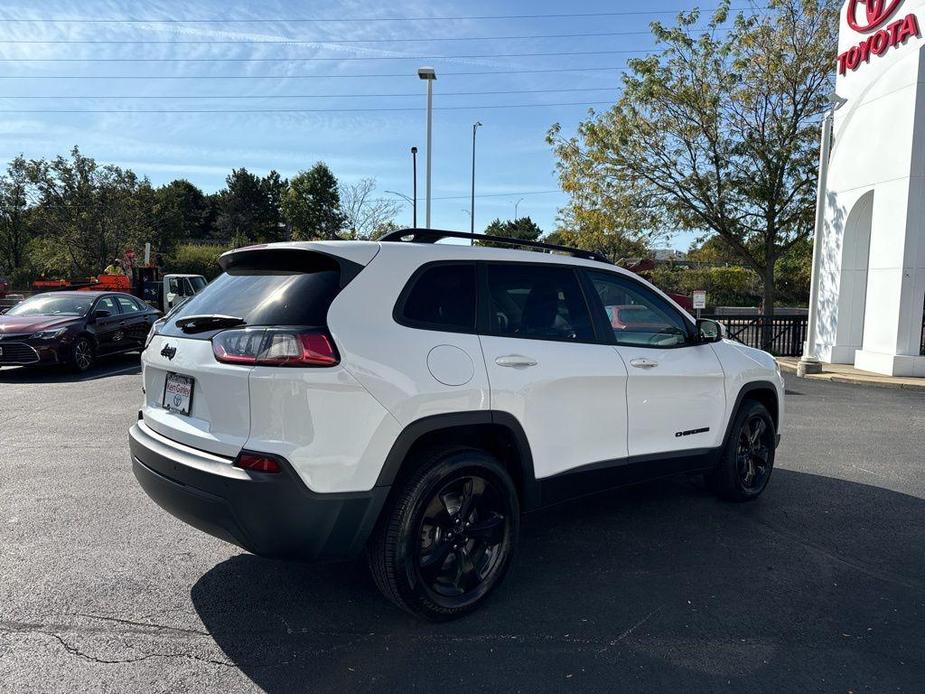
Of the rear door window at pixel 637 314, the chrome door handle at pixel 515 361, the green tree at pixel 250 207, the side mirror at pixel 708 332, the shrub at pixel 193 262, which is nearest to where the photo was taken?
the chrome door handle at pixel 515 361

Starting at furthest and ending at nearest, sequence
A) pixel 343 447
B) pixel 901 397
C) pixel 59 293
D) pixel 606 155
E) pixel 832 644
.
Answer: pixel 606 155, pixel 59 293, pixel 901 397, pixel 832 644, pixel 343 447

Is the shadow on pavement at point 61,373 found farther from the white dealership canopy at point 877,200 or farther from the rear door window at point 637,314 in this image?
A: the white dealership canopy at point 877,200

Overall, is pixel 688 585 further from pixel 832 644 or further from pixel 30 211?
pixel 30 211

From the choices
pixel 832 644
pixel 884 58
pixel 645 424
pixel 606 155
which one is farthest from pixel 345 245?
pixel 606 155

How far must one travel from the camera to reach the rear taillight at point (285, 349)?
288 cm

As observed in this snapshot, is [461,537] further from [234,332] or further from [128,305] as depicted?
[128,305]

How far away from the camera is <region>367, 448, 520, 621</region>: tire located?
3092 mm

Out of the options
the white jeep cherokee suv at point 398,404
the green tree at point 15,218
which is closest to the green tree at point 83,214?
the green tree at point 15,218

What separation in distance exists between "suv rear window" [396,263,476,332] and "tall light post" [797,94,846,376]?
1240 centimetres

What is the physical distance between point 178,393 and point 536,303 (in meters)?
1.92

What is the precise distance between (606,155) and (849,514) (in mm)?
17696

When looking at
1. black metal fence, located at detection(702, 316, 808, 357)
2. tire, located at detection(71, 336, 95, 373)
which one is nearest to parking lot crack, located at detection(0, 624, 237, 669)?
tire, located at detection(71, 336, 95, 373)

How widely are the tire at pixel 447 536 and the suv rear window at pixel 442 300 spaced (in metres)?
0.62

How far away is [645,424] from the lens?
419cm
